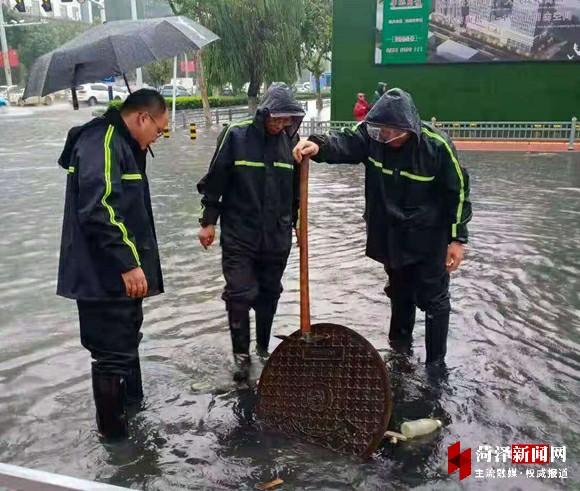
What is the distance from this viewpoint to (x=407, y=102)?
3.54 m

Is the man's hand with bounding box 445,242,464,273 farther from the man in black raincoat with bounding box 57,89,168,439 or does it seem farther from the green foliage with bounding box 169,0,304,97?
the green foliage with bounding box 169,0,304,97

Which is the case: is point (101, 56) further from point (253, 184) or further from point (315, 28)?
point (315, 28)

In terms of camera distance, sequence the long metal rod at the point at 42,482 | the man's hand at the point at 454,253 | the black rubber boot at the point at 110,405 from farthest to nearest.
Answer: the man's hand at the point at 454,253 → the black rubber boot at the point at 110,405 → the long metal rod at the point at 42,482

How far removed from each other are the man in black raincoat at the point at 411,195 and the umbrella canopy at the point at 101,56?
909 millimetres

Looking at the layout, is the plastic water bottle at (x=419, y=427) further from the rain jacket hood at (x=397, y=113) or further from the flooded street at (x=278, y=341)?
the rain jacket hood at (x=397, y=113)

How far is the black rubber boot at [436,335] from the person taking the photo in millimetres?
3908

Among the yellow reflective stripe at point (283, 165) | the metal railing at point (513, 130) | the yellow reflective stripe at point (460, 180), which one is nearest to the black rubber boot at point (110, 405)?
the yellow reflective stripe at point (283, 165)

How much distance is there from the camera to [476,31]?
706 inches

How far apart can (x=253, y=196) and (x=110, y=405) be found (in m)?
1.43

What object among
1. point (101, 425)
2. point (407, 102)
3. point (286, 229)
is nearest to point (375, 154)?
point (407, 102)

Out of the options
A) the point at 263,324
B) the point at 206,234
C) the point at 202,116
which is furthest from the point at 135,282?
the point at 202,116

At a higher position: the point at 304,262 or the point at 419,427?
the point at 304,262

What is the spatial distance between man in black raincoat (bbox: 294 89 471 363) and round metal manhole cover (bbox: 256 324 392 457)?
32.4 inches

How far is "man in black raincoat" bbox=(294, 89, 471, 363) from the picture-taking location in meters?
3.59
